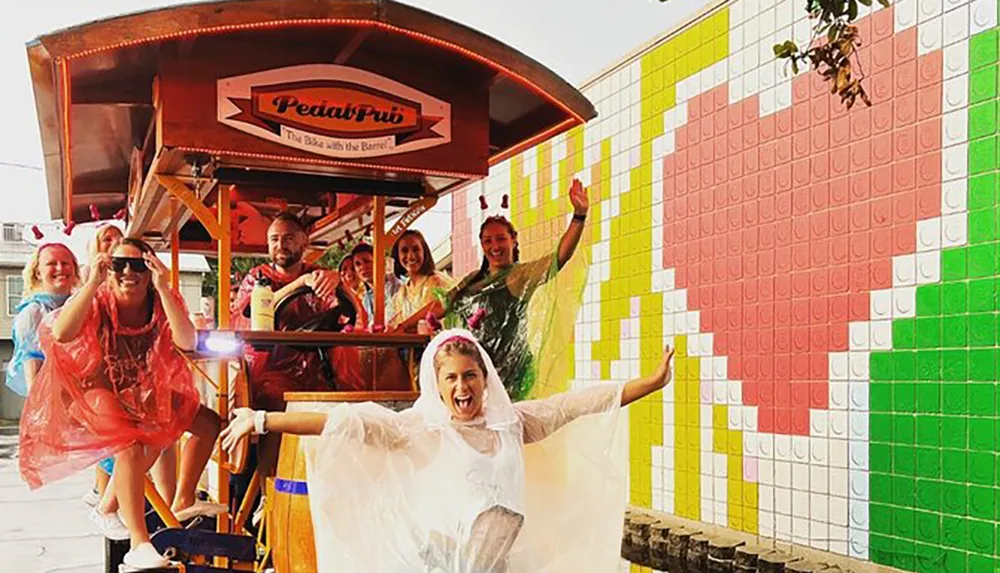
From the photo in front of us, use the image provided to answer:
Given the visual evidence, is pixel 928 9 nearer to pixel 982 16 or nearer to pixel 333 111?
pixel 982 16

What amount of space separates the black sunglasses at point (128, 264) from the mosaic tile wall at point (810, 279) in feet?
8.61

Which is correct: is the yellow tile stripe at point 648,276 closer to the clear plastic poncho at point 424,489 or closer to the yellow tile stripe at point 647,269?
the yellow tile stripe at point 647,269

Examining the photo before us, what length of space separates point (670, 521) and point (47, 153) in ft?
14.5

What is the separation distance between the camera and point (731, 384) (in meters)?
5.98

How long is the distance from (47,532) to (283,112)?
218 inches

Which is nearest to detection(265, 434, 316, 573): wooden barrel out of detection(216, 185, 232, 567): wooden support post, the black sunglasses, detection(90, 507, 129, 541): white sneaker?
detection(216, 185, 232, 567): wooden support post

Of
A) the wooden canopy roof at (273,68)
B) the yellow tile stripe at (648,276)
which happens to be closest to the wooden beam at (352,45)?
the wooden canopy roof at (273,68)

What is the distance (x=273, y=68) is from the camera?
156 inches

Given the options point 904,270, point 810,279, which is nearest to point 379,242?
point 810,279

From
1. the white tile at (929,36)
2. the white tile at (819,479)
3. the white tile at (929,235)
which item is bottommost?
the white tile at (819,479)

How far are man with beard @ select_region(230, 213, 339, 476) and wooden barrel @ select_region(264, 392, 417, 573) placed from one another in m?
0.47

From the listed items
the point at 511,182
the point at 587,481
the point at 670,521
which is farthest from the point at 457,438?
the point at 511,182

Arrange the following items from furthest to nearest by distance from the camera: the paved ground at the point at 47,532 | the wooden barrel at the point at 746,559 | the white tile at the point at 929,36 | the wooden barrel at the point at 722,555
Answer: the paved ground at the point at 47,532
the wooden barrel at the point at 722,555
the wooden barrel at the point at 746,559
the white tile at the point at 929,36

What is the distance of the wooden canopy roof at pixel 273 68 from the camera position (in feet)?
11.7
